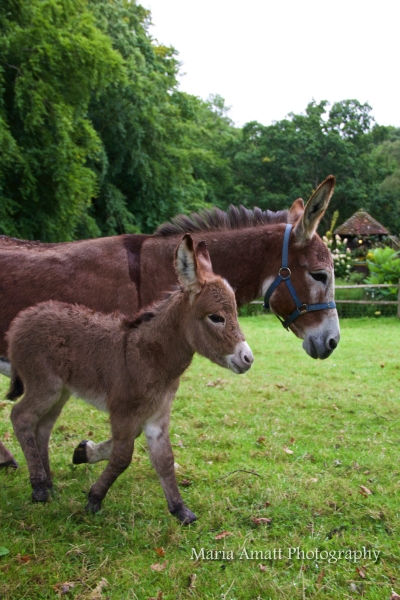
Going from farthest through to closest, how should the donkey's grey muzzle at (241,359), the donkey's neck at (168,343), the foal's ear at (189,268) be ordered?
the donkey's neck at (168,343) → the foal's ear at (189,268) → the donkey's grey muzzle at (241,359)

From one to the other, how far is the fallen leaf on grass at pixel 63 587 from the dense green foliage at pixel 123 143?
1282 cm

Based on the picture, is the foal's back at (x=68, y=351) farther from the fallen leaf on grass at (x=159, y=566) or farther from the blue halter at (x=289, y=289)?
the blue halter at (x=289, y=289)

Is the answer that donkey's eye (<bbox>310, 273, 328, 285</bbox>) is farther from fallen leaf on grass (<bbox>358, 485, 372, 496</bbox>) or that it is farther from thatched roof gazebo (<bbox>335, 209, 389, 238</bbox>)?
thatched roof gazebo (<bbox>335, 209, 389, 238</bbox>)

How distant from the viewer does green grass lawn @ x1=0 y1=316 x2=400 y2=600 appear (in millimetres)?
3053

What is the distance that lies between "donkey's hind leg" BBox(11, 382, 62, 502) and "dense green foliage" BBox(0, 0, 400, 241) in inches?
456

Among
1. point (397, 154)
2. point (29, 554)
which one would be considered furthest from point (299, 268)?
point (397, 154)

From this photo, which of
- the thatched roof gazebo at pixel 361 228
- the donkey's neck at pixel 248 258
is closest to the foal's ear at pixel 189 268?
the donkey's neck at pixel 248 258

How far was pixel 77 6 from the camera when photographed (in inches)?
651

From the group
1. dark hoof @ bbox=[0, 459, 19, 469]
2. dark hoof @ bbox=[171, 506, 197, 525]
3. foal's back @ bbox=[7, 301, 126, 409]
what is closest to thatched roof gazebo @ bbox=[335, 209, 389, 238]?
dark hoof @ bbox=[0, 459, 19, 469]

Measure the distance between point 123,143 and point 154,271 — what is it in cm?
2054

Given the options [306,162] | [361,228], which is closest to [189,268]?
[361,228]

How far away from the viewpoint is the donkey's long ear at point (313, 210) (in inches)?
166

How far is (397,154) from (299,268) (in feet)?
140

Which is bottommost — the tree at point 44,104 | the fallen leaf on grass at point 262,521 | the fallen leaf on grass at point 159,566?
the fallen leaf on grass at point 262,521
